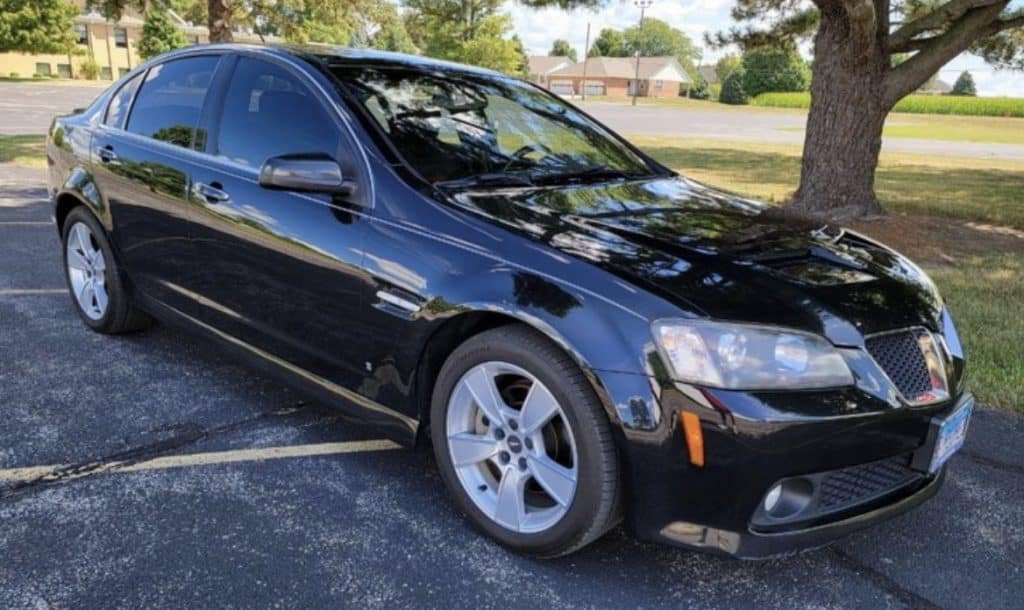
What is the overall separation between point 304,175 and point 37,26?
50.8 m

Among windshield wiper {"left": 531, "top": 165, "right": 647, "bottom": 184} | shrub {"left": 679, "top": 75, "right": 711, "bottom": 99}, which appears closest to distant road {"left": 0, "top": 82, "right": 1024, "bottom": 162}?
windshield wiper {"left": 531, "top": 165, "right": 647, "bottom": 184}

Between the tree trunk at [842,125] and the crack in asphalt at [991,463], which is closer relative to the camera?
the crack in asphalt at [991,463]

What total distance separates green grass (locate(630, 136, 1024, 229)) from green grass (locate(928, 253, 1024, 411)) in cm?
291

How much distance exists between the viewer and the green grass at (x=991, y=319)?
4.26 metres

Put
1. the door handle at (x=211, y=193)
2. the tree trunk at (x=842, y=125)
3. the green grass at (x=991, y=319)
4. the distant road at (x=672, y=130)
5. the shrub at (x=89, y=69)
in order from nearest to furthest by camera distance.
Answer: the door handle at (x=211, y=193) < the green grass at (x=991, y=319) < the tree trunk at (x=842, y=125) < the distant road at (x=672, y=130) < the shrub at (x=89, y=69)

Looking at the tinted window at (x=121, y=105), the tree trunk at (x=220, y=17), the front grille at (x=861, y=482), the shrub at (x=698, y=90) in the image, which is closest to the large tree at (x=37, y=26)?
the tree trunk at (x=220, y=17)

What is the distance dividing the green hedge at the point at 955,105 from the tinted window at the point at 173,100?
6258 centimetres

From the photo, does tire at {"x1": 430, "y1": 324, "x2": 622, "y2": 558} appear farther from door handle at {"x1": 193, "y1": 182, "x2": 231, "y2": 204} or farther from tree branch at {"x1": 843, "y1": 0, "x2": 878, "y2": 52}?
tree branch at {"x1": 843, "y1": 0, "x2": 878, "y2": 52}

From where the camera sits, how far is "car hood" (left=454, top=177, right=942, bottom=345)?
2.33 metres

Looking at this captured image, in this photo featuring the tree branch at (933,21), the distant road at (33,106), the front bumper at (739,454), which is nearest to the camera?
the front bumper at (739,454)

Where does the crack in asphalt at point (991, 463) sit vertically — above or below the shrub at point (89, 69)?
below

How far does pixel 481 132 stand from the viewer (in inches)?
138

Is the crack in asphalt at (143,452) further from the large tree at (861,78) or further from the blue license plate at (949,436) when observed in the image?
the large tree at (861,78)

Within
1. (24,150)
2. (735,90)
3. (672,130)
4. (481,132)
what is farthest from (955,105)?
(481,132)
